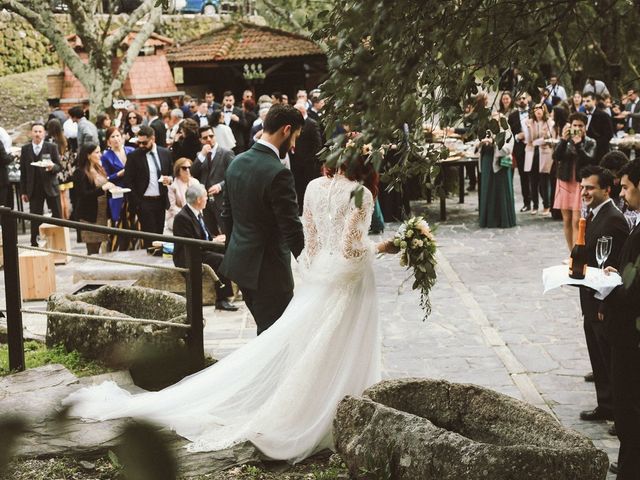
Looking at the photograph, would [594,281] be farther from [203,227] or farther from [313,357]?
[203,227]

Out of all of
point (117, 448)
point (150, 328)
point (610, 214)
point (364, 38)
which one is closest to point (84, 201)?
point (150, 328)

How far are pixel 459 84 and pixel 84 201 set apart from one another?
10.2 metres

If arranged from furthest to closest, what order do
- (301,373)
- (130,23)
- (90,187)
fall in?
(130,23), (90,187), (301,373)

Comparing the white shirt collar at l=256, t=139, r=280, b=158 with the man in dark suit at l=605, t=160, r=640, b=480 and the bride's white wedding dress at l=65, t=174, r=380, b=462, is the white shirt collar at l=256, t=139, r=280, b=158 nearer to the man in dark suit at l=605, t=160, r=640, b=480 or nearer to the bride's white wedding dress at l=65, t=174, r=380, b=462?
the bride's white wedding dress at l=65, t=174, r=380, b=462

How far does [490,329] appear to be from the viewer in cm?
935

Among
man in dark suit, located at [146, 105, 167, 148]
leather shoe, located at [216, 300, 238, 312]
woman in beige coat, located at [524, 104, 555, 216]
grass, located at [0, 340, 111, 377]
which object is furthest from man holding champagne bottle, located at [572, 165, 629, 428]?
man in dark suit, located at [146, 105, 167, 148]

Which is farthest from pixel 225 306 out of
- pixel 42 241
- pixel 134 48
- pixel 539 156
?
pixel 134 48

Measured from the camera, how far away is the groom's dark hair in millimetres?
6207

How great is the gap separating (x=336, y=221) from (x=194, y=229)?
14.5ft

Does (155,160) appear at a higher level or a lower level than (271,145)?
lower

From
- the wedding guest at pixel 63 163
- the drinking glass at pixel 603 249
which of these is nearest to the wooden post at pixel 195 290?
the drinking glass at pixel 603 249

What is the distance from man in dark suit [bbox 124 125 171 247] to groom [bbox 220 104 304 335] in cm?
673

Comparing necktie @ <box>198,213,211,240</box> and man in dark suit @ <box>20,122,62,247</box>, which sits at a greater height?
man in dark suit @ <box>20,122,62,247</box>

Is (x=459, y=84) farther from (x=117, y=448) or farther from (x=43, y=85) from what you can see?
(x=43, y=85)
